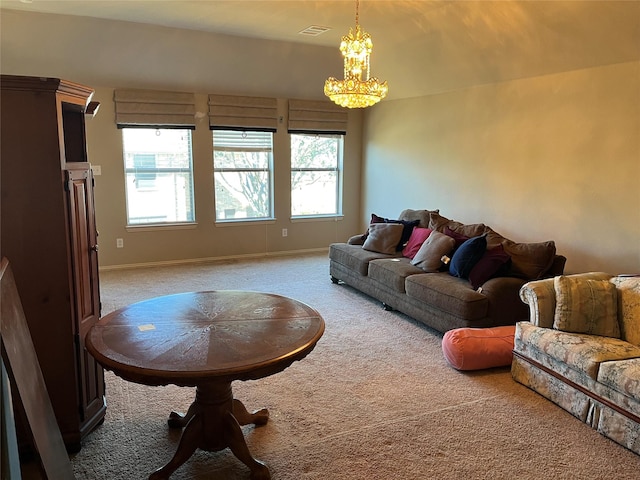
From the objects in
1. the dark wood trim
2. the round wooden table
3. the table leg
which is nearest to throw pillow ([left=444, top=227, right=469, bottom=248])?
the dark wood trim

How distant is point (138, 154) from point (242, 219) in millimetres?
1692

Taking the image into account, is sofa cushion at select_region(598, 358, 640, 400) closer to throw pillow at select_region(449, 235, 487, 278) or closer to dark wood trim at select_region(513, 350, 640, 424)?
dark wood trim at select_region(513, 350, 640, 424)

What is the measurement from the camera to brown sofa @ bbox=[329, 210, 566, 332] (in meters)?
3.87

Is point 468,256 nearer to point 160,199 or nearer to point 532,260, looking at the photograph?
point 532,260

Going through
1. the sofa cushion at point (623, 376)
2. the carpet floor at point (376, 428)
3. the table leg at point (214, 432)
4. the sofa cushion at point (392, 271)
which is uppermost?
the sofa cushion at point (392, 271)

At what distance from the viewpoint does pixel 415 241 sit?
5250 millimetres

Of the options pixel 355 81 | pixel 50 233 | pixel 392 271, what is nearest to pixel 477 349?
pixel 392 271

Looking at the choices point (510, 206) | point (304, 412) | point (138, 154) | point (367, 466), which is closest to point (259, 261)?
point (138, 154)

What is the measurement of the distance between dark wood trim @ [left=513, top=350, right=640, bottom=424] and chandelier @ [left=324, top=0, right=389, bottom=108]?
229 cm

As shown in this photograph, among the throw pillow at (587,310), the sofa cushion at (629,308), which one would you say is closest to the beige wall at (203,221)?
the throw pillow at (587,310)

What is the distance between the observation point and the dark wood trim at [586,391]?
252 centimetres

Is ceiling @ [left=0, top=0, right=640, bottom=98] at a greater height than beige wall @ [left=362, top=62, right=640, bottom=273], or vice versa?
ceiling @ [left=0, top=0, right=640, bottom=98]

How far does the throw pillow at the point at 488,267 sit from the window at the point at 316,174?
3.91 meters

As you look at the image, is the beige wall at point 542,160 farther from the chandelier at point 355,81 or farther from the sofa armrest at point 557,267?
the chandelier at point 355,81
